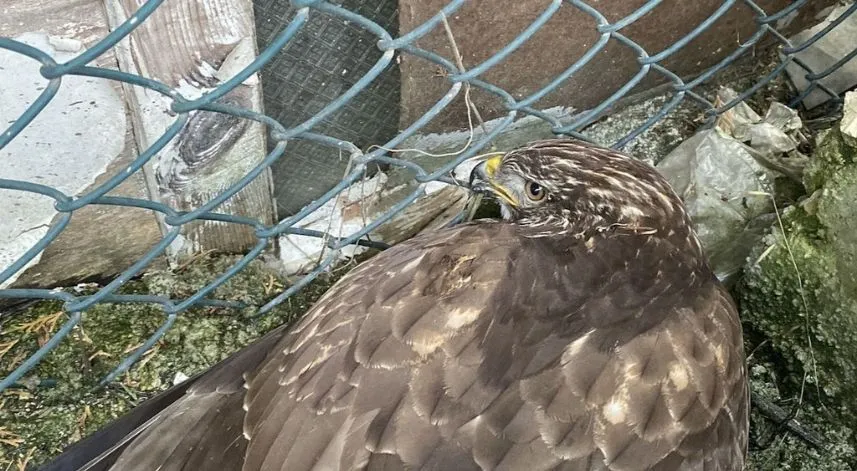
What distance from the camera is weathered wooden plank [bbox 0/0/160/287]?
1900 millimetres

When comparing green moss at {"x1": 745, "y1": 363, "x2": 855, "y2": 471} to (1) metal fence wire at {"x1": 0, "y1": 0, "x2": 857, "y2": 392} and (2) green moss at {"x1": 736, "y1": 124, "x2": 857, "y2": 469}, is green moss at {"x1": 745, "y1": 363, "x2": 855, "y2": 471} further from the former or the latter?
(1) metal fence wire at {"x1": 0, "y1": 0, "x2": 857, "y2": 392}

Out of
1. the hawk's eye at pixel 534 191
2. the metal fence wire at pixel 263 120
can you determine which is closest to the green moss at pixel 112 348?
the metal fence wire at pixel 263 120

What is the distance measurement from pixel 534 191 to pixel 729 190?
106 centimetres

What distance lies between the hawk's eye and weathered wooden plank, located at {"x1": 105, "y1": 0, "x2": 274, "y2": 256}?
0.81 m

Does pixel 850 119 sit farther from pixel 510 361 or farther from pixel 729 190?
pixel 510 361

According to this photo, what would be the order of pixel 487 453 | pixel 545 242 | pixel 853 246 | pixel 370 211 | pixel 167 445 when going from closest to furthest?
pixel 487 453 < pixel 167 445 < pixel 545 242 < pixel 853 246 < pixel 370 211

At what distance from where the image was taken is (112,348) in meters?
2.62

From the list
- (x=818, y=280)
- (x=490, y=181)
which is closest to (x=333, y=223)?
(x=490, y=181)

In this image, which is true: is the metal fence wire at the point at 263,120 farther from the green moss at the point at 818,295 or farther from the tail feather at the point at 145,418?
the green moss at the point at 818,295

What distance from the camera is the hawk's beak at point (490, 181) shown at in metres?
2.50

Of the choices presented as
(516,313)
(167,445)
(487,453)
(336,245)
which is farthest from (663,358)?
(167,445)

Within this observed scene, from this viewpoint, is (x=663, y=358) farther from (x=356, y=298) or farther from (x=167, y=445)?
(x=167, y=445)

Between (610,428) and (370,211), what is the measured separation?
130cm

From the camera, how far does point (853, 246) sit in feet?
8.58
